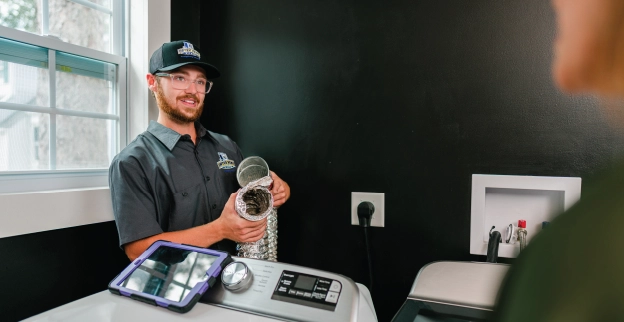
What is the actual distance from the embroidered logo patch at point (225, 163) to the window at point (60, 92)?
1.41 feet

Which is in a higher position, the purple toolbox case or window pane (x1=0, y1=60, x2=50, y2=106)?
window pane (x1=0, y1=60, x2=50, y2=106)

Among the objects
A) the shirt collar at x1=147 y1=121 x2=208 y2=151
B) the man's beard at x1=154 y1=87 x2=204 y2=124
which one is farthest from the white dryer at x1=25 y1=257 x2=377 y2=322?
the man's beard at x1=154 y1=87 x2=204 y2=124

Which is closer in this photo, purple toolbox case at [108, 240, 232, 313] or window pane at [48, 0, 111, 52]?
purple toolbox case at [108, 240, 232, 313]

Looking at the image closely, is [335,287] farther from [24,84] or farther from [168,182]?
[24,84]

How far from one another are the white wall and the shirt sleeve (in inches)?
5.3

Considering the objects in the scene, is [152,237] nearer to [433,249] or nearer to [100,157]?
[100,157]

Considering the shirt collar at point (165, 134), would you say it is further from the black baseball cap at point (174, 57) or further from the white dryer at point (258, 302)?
the white dryer at point (258, 302)

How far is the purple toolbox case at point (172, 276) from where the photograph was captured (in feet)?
→ 2.40

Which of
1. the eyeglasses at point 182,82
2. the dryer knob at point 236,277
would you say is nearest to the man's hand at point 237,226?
the dryer knob at point 236,277

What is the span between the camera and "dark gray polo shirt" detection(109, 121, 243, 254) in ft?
4.22

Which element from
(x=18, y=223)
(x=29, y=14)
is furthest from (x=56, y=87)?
(x=18, y=223)

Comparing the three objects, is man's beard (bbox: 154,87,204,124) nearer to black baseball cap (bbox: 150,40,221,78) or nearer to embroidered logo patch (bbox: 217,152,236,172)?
black baseball cap (bbox: 150,40,221,78)

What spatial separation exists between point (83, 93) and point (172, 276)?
3.56 feet

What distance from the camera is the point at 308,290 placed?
746 millimetres
